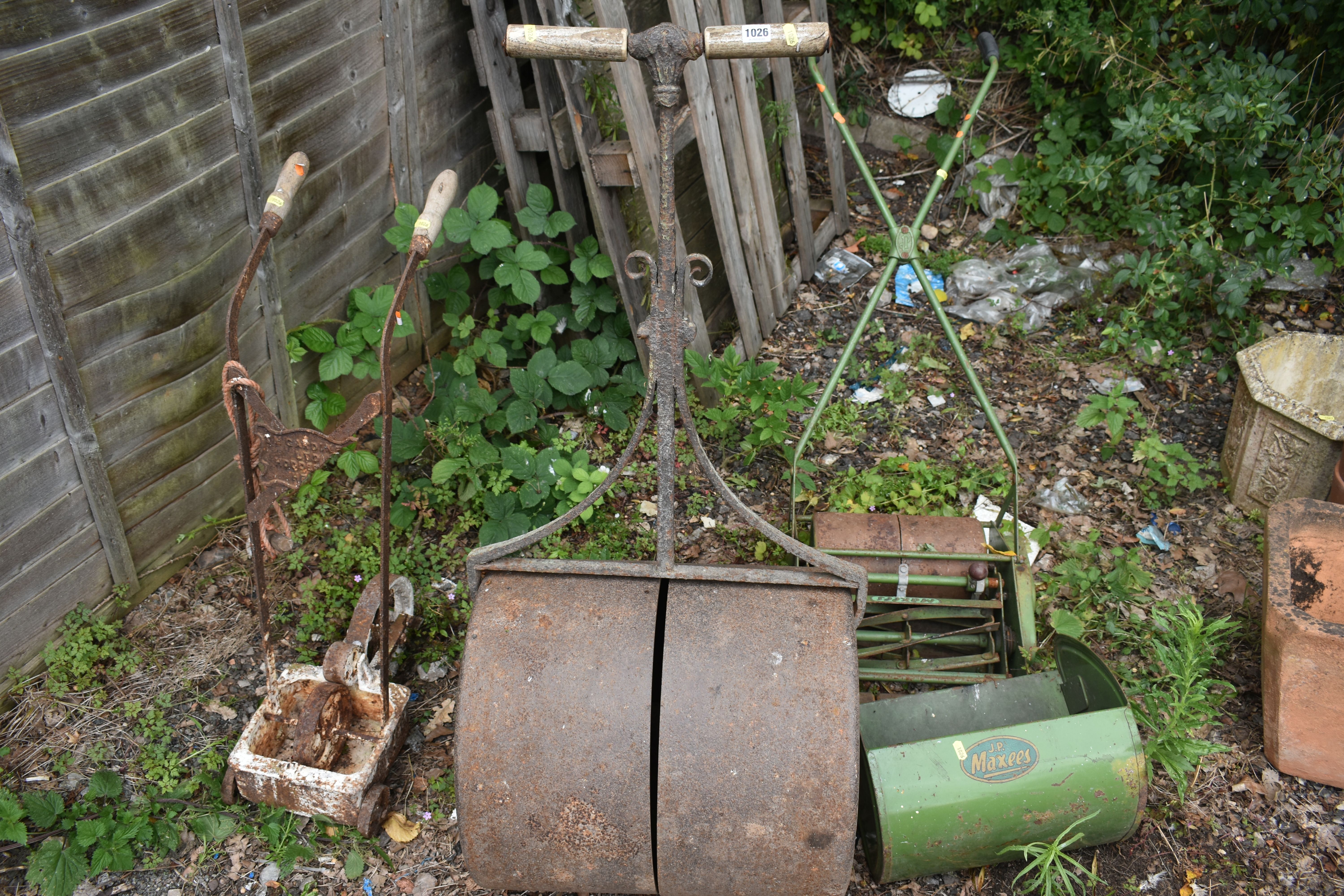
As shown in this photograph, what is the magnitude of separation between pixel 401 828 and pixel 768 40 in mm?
2456

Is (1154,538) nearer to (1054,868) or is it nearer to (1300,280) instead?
(1054,868)

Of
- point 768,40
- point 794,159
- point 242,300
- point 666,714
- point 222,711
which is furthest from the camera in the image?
point 794,159

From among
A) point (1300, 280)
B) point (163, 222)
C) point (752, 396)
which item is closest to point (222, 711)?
point (163, 222)

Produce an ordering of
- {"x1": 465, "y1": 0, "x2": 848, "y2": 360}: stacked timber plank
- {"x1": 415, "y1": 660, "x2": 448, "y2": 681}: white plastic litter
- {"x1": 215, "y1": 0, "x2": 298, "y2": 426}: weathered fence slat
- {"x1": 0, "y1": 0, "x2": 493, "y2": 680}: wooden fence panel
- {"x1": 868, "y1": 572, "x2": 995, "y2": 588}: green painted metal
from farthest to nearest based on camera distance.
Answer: {"x1": 465, "y1": 0, "x2": 848, "y2": 360}: stacked timber plank, {"x1": 415, "y1": 660, "x2": 448, "y2": 681}: white plastic litter, {"x1": 868, "y1": 572, "x2": 995, "y2": 588}: green painted metal, {"x1": 215, "y1": 0, "x2": 298, "y2": 426}: weathered fence slat, {"x1": 0, "y1": 0, "x2": 493, "y2": 680}: wooden fence panel

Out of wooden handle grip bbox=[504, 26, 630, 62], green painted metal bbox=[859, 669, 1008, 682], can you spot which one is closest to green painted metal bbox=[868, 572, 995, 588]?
green painted metal bbox=[859, 669, 1008, 682]

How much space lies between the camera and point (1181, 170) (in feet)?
15.5

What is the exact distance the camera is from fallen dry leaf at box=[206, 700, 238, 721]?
308 cm

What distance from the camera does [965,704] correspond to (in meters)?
2.86

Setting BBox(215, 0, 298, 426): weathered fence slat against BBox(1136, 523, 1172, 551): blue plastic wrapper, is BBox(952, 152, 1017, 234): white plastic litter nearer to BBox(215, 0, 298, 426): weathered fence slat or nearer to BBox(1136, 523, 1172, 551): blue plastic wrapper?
BBox(1136, 523, 1172, 551): blue plastic wrapper

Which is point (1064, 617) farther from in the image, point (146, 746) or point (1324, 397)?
point (146, 746)

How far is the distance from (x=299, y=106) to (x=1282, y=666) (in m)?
3.66

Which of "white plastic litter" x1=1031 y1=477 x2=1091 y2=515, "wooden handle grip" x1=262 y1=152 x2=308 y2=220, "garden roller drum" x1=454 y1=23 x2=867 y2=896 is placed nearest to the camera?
"garden roller drum" x1=454 y1=23 x2=867 y2=896

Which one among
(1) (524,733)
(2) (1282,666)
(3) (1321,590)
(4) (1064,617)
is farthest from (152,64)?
(3) (1321,590)

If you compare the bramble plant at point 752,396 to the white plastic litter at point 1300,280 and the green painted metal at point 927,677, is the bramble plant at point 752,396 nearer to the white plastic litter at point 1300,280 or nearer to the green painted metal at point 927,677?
the green painted metal at point 927,677
